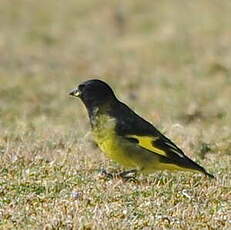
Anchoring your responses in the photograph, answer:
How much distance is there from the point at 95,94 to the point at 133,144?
2.41 feet

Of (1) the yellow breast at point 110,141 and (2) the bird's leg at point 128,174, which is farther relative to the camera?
(2) the bird's leg at point 128,174

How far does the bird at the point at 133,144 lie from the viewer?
8.49 meters

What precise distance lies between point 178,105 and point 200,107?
19.7 inches

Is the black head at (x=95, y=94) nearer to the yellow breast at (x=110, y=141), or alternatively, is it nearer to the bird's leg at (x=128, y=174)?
the yellow breast at (x=110, y=141)

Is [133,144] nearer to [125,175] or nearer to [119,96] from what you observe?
[125,175]

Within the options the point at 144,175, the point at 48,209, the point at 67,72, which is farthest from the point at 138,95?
the point at 48,209

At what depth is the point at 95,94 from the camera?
29.5ft

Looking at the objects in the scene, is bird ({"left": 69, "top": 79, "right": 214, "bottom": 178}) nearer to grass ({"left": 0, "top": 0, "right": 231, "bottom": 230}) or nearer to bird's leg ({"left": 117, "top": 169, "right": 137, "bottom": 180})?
bird's leg ({"left": 117, "top": 169, "right": 137, "bottom": 180})

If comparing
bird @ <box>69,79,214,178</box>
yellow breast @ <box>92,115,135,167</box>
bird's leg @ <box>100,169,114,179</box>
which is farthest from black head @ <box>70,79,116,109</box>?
bird's leg @ <box>100,169,114,179</box>

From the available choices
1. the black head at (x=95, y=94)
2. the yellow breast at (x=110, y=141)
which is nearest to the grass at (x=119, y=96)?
the yellow breast at (x=110, y=141)

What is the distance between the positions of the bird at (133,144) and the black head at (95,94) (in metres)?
0.09

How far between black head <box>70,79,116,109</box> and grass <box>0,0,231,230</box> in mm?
679

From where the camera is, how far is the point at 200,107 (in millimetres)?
16562

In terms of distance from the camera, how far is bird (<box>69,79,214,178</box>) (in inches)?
334
